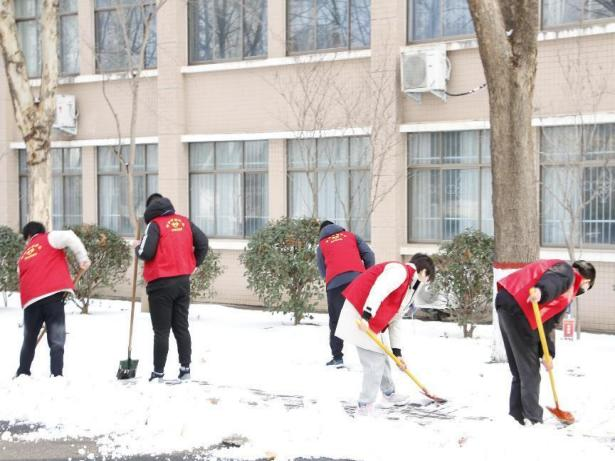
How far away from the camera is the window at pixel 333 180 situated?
1677cm

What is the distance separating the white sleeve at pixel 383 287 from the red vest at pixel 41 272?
3.35 meters

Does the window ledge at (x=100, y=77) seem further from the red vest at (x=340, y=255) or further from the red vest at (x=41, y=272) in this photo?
the red vest at (x=41, y=272)

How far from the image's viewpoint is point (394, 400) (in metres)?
8.30

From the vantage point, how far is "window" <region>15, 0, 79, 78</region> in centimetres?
2025

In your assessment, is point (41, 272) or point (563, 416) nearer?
point (563, 416)

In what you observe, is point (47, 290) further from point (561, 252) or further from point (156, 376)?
point (561, 252)

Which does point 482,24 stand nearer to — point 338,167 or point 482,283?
point 482,283

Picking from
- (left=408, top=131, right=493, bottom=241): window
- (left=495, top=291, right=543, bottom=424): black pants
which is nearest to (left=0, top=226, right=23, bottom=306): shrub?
(left=408, top=131, right=493, bottom=241): window

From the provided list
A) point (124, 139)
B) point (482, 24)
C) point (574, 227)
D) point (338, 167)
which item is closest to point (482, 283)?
point (574, 227)

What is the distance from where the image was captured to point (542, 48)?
48.5 feet

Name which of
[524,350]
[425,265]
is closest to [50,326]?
[425,265]

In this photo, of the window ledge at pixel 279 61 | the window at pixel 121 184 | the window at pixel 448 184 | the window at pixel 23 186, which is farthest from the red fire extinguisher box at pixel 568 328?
the window at pixel 23 186

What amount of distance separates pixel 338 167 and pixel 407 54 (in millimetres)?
2579

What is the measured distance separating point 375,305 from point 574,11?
9.03 meters
